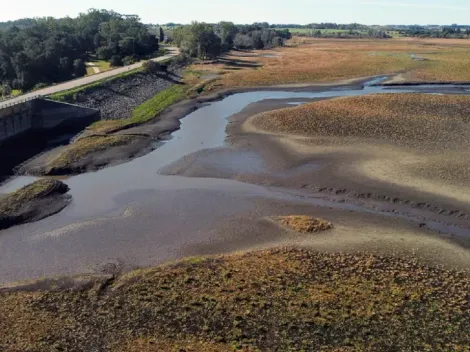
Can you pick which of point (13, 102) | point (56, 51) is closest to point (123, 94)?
point (56, 51)

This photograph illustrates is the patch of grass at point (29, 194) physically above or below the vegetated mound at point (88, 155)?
below

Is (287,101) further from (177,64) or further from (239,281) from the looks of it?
(239,281)

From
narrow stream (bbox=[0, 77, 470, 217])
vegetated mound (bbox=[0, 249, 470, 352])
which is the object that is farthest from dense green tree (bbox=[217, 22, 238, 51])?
vegetated mound (bbox=[0, 249, 470, 352])

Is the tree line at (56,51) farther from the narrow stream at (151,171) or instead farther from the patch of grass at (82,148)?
the narrow stream at (151,171)

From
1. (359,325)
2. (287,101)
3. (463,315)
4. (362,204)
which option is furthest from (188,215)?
(287,101)

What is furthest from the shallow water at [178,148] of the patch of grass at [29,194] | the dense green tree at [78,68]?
the dense green tree at [78,68]

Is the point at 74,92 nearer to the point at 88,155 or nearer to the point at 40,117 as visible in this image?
the point at 40,117

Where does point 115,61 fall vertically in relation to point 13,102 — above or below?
above
